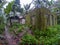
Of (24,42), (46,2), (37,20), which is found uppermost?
(46,2)

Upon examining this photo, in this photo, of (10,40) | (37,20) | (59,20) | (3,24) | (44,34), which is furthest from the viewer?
(59,20)

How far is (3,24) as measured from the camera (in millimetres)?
5297

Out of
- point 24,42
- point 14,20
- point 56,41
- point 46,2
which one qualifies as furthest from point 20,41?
point 46,2

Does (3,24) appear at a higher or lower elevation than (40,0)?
lower

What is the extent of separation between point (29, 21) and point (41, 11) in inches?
19.9

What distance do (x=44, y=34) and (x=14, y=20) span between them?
8.31 feet

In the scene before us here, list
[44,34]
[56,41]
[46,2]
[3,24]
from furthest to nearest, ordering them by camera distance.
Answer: [46,2] → [3,24] → [44,34] → [56,41]

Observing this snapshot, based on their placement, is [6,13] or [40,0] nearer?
[6,13]

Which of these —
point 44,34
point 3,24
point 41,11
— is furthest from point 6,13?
point 44,34

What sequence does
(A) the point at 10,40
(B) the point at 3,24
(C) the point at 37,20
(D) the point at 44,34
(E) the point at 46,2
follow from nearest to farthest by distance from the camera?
(A) the point at 10,40, (D) the point at 44,34, (C) the point at 37,20, (B) the point at 3,24, (E) the point at 46,2

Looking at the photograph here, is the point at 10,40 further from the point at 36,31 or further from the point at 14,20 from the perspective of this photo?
the point at 14,20

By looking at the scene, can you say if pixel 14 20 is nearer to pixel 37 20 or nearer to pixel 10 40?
pixel 37 20

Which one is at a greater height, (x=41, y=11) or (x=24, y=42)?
(x=41, y=11)

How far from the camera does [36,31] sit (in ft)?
14.9
